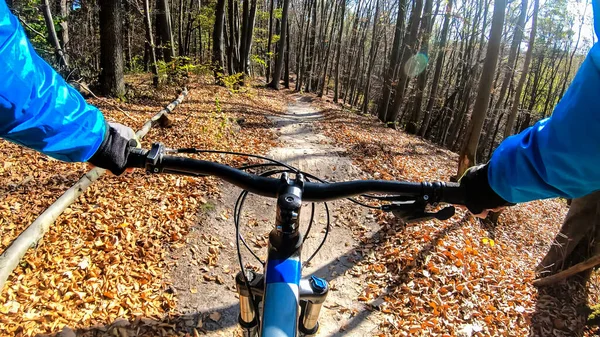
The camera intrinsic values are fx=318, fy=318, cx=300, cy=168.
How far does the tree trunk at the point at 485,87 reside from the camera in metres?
6.48

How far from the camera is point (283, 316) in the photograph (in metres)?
1.48

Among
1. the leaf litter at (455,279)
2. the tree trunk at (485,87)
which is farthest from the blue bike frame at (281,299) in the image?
the tree trunk at (485,87)

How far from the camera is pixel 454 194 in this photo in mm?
1715

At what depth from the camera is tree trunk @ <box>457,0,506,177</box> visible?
6.48m

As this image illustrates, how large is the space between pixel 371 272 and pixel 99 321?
11.7ft

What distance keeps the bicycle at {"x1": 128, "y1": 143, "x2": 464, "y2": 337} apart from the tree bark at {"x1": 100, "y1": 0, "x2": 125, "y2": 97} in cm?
895

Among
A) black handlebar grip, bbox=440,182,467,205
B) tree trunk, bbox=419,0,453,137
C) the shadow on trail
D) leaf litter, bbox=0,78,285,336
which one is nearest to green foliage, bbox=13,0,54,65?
leaf litter, bbox=0,78,285,336

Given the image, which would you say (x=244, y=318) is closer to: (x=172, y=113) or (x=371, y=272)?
(x=371, y=272)

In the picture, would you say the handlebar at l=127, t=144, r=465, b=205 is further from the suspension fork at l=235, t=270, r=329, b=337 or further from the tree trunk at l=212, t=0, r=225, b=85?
the tree trunk at l=212, t=0, r=225, b=85

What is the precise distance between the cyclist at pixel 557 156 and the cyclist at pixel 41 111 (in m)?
1.82

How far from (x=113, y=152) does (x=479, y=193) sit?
1.86 m

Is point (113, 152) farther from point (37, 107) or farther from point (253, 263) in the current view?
point (253, 263)

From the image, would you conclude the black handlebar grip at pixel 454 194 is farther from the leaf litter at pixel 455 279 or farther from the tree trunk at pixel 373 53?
the tree trunk at pixel 373 53

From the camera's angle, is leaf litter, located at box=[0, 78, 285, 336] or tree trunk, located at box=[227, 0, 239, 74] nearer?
leaf litter, located at box=[0, 78, 285, 336]
